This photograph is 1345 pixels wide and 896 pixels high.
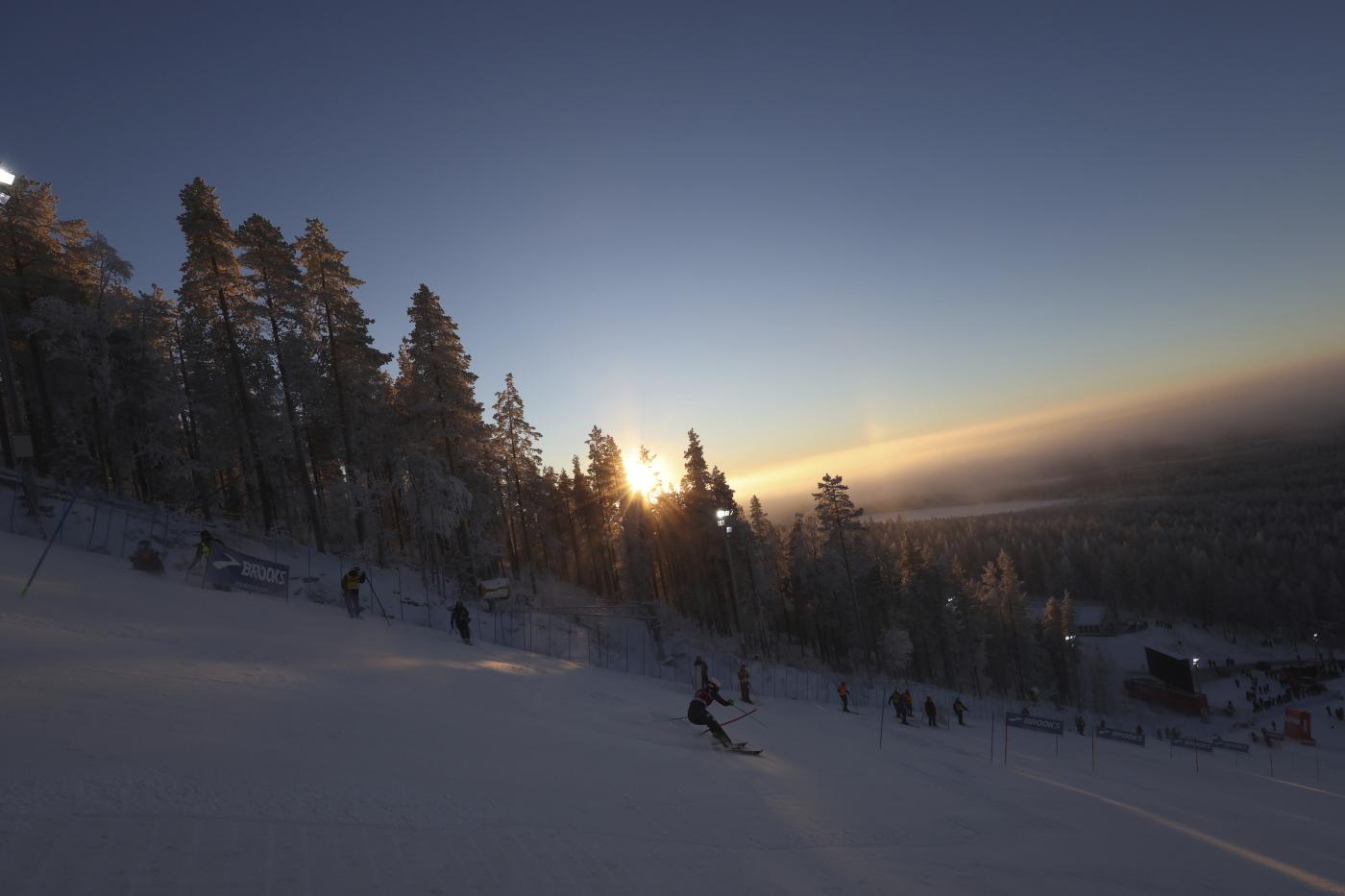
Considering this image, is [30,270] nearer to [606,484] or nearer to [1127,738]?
[606,484]

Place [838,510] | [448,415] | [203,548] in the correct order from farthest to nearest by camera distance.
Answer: [838,510], [448,415], [203,548]

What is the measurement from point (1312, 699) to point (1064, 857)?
237ft

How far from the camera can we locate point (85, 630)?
9.94m

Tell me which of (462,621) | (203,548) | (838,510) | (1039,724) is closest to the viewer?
(203,548)

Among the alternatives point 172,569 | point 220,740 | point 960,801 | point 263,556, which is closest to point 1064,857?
point 960,801

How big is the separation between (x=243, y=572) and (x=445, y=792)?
15953mm

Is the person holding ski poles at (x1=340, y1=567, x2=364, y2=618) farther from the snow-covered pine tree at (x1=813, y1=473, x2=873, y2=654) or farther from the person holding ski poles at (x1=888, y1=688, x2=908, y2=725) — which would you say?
the snow-covered pine tree at (x1=813, y1=473, x2=873, y2=654)

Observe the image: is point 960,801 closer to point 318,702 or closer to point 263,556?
point 318,702

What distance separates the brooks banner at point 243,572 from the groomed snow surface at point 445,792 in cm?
123

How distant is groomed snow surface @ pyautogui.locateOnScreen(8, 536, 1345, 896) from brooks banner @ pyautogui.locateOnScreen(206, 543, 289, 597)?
1.23 m

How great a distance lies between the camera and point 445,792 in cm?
643

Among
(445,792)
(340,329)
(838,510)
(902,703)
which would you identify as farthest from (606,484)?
(445,792)

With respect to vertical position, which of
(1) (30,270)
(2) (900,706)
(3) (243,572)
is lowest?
(2) (900,706)

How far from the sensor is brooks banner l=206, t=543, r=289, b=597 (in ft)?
57.7
